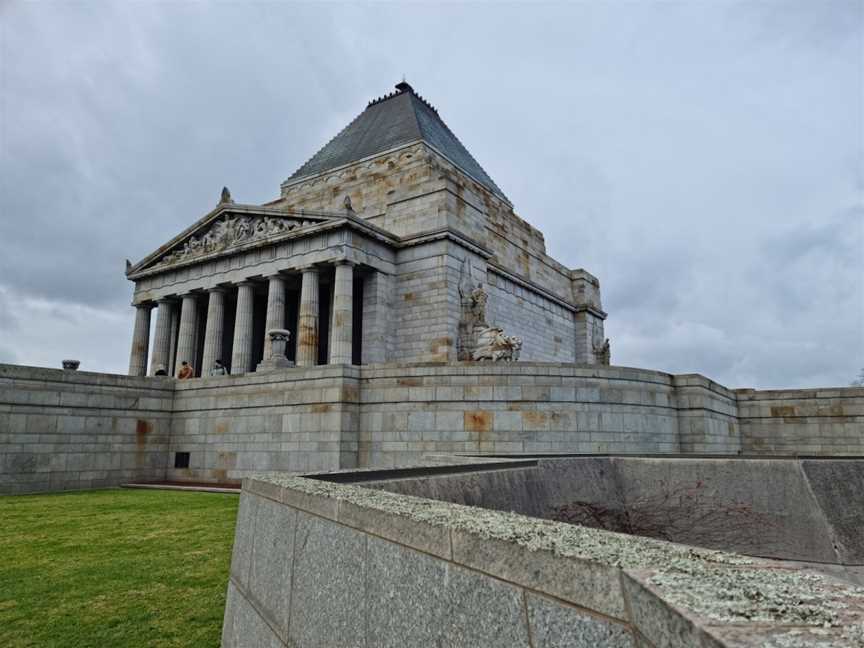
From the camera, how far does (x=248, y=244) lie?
95.6ft

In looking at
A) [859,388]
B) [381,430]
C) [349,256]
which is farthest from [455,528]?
[349,256]

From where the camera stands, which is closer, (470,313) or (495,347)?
(495,347)

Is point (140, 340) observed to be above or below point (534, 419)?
above

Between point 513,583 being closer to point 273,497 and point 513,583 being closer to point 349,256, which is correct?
point 273,497

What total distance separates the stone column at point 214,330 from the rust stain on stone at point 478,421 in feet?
61.8

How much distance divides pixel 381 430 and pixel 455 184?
16008 millimetres

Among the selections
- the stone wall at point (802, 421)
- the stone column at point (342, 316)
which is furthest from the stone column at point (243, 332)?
the stone wall at point (802, 421)

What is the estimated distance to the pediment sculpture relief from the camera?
28.5 metres

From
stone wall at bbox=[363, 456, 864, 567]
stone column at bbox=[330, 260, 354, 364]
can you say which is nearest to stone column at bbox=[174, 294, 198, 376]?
stone column at bbox=[330, 260, 354, 364]

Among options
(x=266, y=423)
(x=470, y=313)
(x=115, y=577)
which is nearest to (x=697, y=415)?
(x=266, y=423)

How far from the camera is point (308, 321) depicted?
2677 cm

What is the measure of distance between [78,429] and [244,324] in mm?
12345

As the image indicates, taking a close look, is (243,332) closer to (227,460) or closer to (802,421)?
(227,460)

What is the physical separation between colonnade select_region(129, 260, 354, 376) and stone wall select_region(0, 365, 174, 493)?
7152 mm
